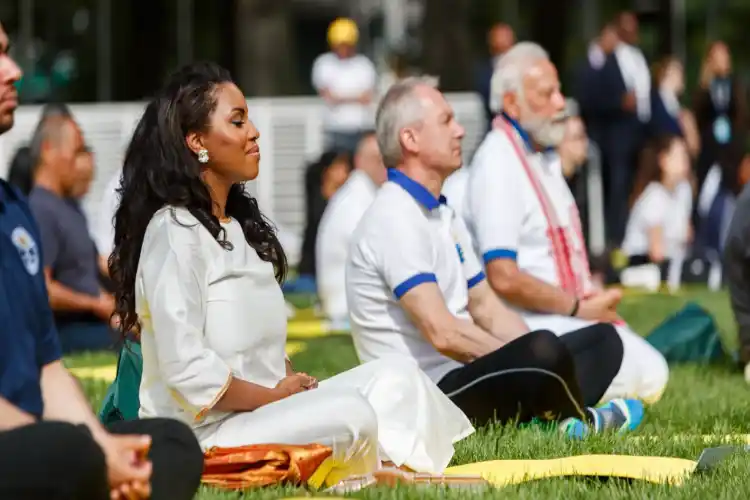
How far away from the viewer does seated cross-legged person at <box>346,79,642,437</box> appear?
5934 millimetres

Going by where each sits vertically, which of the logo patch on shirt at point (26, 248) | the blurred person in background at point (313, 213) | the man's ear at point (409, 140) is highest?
the logo patch on shirt at point (26, 248)

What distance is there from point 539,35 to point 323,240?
14668 mm

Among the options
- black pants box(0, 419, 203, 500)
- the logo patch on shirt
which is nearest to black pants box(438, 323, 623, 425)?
the logo patch on shirt

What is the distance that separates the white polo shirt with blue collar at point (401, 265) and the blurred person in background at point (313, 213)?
27.6 ft

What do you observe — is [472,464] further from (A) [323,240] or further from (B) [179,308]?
(A) [323,240]

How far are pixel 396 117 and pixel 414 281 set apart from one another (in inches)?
27.4

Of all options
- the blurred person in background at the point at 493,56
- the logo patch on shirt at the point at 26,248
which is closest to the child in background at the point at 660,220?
the blurred person in background at the point at 493,56

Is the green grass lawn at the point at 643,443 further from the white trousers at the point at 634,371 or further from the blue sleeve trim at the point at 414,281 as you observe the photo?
the blue sleeve trim at the point at 414,281

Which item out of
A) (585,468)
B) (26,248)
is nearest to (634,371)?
(585,468)

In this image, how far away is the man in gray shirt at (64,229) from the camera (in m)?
9.28

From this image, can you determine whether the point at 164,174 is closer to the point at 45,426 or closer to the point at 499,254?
the point at 45,426

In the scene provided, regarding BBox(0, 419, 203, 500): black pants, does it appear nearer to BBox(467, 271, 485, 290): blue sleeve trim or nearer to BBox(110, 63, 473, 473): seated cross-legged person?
BBox(110, 63, 473, 473): seated cross-legged person

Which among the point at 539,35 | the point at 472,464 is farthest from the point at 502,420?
the point at 539,35

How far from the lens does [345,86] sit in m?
18.2
